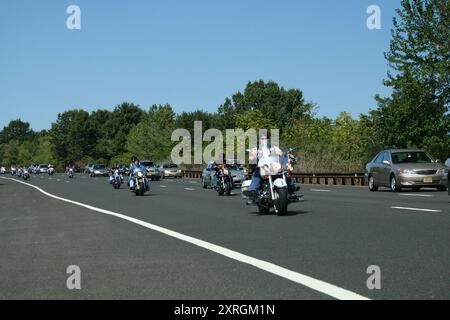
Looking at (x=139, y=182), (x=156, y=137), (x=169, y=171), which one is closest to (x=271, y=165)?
(x=139, y=182)

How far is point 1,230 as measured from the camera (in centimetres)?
1366

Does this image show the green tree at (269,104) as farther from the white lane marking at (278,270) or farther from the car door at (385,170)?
the white lane marking at (278,270)

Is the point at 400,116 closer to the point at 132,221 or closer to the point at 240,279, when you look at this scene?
the point at 132,221

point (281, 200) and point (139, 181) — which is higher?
point (139, 181)

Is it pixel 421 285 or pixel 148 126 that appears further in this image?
pixel 148 126

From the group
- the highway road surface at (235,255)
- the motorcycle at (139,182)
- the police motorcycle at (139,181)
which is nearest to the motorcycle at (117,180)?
the police motorcycle at (139,181)

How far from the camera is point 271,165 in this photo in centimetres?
1456

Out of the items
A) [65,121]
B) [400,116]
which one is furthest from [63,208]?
[65,121]

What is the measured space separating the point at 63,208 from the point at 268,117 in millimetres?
102273

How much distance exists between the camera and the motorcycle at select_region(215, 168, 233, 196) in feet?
84.4

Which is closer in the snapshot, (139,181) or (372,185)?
(139,181)

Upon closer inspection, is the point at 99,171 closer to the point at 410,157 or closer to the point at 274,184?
the point at 410,157

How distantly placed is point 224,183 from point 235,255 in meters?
16.9

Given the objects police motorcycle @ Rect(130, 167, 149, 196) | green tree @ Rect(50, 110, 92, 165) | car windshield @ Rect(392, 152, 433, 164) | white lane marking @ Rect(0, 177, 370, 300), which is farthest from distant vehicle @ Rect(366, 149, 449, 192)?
green tree @ Rect(50, 110, 92, 165)
